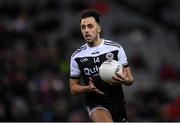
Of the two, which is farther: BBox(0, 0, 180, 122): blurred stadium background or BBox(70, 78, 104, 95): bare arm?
Result: BBox(0, 0, 180, 122): blurred stadium background

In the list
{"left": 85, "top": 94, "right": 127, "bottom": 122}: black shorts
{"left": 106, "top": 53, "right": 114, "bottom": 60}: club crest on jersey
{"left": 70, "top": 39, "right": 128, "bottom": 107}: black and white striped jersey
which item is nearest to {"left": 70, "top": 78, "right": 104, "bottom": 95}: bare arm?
{"left": 70, "top": 39, "right": 128, "bottom": 107}: black and white striped jersey

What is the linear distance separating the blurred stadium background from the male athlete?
6.65 m

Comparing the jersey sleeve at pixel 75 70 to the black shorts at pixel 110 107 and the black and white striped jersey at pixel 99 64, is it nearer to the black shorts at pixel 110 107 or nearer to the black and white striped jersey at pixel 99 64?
the black and white striped jersey at pixel 99 64

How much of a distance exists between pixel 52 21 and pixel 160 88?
173 inches

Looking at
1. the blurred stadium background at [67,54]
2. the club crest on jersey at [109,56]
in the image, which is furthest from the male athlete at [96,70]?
the blurred stadium background at [67,54]

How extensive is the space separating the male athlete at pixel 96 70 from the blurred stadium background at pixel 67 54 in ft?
21.8

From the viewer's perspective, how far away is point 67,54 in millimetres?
17641

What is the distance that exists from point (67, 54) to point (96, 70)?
943 centimetres

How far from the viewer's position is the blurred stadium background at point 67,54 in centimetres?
1562

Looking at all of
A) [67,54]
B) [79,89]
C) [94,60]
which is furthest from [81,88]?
[67,54]

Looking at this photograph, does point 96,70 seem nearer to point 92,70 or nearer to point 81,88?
point 92,70

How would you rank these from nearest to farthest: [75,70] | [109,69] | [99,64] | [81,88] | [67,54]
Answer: [109,69] < [81,88] < [99,64] < [75,70] < [67,54]

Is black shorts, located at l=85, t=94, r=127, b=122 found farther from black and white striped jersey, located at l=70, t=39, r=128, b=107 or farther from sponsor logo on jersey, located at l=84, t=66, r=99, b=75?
sponsor logo on jersey, located at l=84, t=66, r=99, b=75

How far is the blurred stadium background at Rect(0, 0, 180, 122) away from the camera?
15.6 metres
